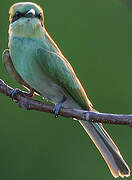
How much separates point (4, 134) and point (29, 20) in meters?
1.67

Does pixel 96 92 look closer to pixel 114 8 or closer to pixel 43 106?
pixel 114 8

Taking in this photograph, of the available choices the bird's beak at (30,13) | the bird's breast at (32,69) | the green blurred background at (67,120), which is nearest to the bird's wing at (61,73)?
the bird's breast at (32,69)

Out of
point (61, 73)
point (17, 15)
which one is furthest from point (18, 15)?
point (61, 73)

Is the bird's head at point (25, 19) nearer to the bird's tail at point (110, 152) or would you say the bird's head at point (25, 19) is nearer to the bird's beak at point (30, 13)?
the bird's beak at point (30, 13)

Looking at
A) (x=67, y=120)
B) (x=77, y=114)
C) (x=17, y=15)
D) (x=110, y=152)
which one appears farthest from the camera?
(x=67, y=120)

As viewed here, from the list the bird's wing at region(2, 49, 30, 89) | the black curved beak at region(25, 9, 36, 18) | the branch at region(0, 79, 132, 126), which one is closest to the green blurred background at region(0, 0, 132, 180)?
the bird's wing at region(2, 49, 30, 89)

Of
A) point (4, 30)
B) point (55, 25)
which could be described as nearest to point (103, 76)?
point (55, 25)

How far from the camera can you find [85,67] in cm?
408

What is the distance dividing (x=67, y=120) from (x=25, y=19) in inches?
68.7

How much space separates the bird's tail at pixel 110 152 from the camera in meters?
2.45

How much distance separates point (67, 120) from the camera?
422cm

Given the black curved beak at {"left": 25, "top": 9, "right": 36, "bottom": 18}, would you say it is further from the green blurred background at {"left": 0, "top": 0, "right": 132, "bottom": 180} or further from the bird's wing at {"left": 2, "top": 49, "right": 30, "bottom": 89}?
the green blurred background at {"left": 0, "top": 0, "right": 132, "bottom": 180}

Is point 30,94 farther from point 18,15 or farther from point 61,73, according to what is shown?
point 18,15

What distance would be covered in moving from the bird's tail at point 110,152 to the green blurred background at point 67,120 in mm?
1498
